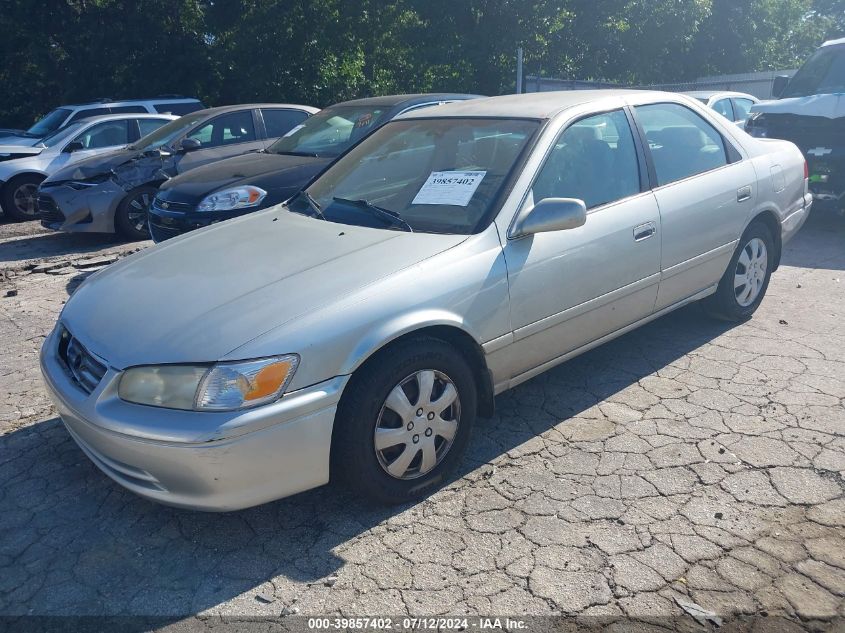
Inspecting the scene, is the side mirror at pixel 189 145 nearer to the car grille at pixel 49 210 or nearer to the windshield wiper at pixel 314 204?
the car grille at pixel 49 210

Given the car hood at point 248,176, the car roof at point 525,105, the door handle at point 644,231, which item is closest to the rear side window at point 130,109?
the car hood at point 248,176

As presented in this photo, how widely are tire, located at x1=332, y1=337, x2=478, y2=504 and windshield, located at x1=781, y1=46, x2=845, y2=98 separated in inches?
301

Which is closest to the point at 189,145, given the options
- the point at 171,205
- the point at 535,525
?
the point at 171,205

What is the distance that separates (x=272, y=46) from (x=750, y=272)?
1499 centimetres

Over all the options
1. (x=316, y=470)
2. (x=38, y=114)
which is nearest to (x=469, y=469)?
(x=316, y=470)

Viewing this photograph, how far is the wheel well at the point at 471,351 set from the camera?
3243 mm

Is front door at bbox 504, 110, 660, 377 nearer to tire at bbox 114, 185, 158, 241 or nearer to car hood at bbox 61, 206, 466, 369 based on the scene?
car hood at bbox 61, 206, 466, 369

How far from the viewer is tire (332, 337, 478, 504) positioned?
2998mm

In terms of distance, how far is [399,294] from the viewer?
3121mm

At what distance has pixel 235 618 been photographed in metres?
2.65

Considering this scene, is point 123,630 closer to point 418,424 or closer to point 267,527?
point 267,527

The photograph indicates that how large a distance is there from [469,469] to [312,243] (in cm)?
133

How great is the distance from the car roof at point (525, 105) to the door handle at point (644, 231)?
30.2 inches

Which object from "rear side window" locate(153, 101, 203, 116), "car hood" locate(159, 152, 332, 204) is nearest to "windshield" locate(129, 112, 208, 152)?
"car hood" locate(159, 152, 332, 204)
